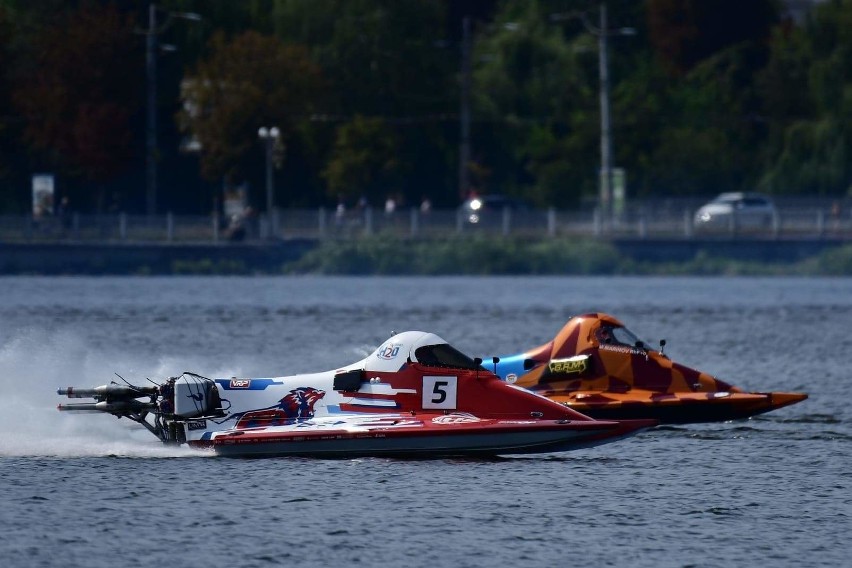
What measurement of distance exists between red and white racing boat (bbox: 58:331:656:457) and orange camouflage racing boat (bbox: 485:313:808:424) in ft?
11.7

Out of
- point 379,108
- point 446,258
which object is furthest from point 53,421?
point 379,108

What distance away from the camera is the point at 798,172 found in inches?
3558

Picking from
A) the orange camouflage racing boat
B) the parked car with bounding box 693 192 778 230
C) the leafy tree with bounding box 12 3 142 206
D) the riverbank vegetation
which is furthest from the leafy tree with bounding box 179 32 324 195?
the orange camouflage racing boat

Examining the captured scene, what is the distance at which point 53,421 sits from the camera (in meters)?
27.7

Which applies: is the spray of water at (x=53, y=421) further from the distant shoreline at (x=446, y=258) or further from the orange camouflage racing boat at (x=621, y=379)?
the distant shoreline at (x=446, y=258)

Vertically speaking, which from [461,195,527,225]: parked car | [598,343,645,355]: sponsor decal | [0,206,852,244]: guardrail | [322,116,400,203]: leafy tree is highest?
[322,116,400,203]: leafy tree

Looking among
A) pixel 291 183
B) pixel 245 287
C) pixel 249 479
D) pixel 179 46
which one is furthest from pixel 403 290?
pixel 249 479

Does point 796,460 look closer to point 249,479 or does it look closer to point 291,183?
point 249,479

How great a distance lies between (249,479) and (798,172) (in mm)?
69519

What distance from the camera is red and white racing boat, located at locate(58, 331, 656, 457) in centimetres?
2441

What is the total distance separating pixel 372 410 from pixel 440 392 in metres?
0.92

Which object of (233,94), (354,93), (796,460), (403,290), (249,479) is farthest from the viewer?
(354,93)

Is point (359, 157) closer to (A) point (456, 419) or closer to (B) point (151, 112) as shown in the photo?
(B) point (151, 112)

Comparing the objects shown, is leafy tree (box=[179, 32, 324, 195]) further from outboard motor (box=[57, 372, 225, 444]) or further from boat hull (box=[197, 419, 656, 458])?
boat hull (box=[197, 419, 656, 458])
